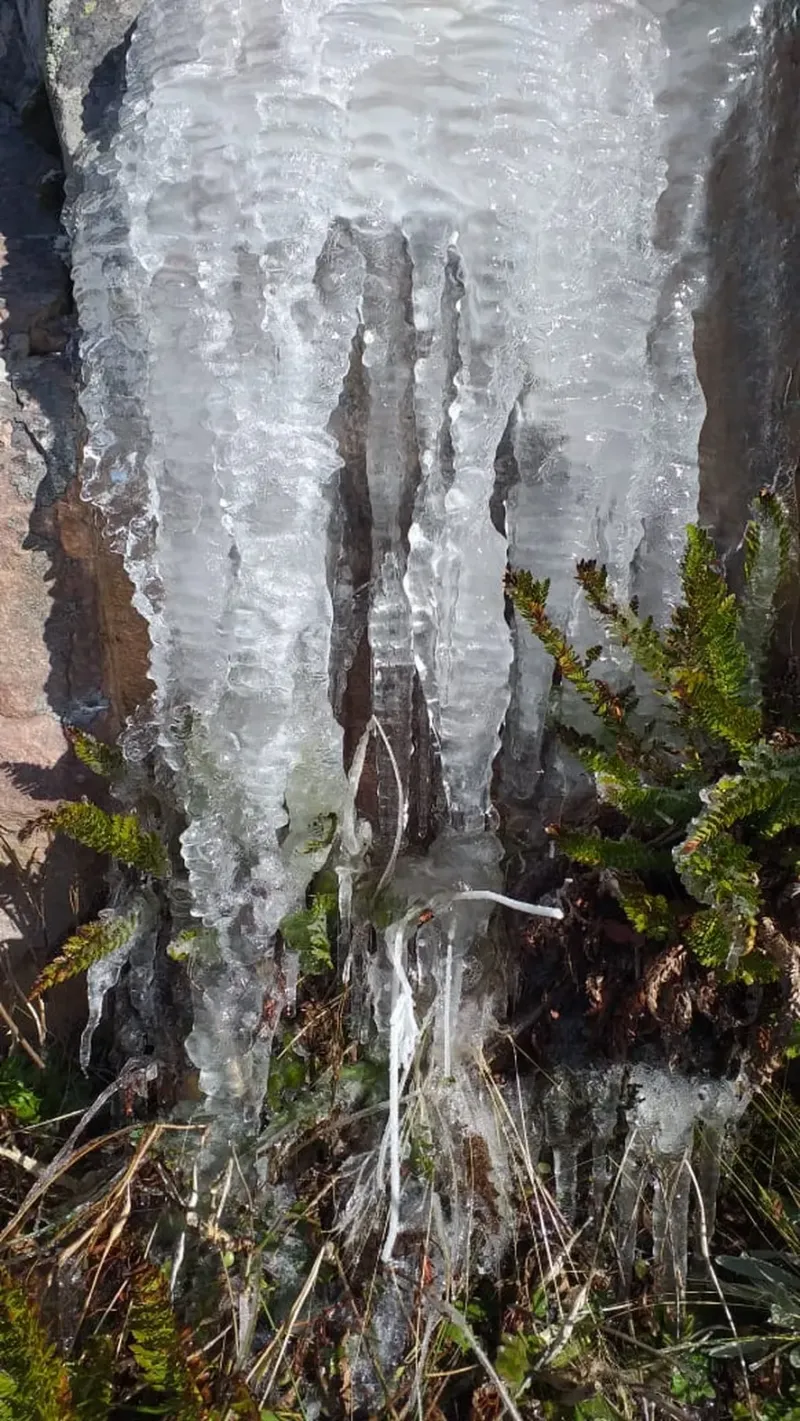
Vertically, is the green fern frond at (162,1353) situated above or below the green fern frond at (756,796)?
below

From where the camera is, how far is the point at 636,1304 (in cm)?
212

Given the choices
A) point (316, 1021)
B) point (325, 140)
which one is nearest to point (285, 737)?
point (316, 1021)

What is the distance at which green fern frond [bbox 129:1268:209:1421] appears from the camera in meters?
1.81

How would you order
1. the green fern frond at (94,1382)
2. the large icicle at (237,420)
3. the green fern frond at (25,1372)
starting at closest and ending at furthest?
1. the green fern frond at (25,1372)
2. the green fern frond at (94,1382)
3. the large icicle at (237,420)

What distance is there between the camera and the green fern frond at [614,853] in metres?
2.05

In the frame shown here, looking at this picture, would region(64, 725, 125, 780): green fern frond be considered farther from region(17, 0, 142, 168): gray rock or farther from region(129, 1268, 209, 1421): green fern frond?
region(17, 0, 142, 168): gray rock

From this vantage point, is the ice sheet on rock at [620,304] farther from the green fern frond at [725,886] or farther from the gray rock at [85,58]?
the gray rock at [85,58]

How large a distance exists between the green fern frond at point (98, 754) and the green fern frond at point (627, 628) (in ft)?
3.86

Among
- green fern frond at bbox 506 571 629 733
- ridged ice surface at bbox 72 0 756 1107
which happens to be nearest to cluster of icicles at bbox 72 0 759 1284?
ridged ice surface at bbox 72 0 756 1107

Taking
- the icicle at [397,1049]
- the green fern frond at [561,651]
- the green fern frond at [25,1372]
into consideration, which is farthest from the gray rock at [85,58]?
the green fern frond at [25,1372]

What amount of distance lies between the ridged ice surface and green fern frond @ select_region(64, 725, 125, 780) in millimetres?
267

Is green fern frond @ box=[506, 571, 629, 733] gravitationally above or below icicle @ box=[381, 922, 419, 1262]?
above

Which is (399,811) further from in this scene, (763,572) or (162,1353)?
(162,1353)

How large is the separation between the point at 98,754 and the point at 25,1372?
4.01ft
